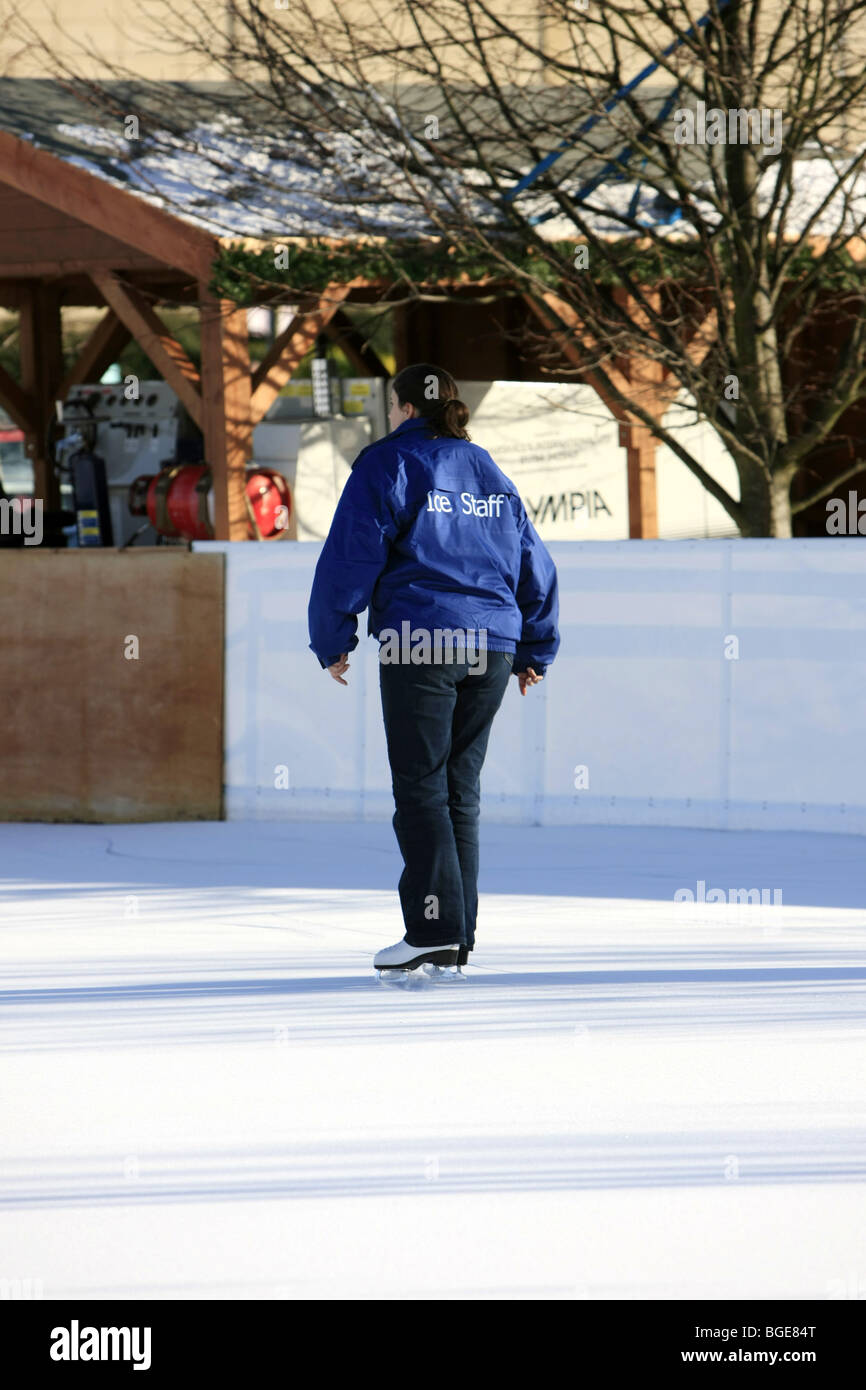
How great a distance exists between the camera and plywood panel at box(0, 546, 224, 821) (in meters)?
9.34

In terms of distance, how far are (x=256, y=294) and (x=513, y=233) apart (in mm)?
1791

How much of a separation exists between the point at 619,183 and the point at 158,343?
355 cm

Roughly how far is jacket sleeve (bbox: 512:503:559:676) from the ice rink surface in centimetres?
98

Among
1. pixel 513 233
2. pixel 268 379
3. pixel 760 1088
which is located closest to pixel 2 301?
pixel 268 379

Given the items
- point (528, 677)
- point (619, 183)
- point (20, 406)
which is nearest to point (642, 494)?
point (619, 183)

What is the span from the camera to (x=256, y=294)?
12.7m

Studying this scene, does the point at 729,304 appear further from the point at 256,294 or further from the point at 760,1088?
the point at 760,1088

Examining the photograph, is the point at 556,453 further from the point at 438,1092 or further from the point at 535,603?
the point at 438,1092

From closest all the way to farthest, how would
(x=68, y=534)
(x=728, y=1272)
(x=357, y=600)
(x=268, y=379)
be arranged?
(x=728, y=1272), (x=357, y=600), (x=268, y=379), (x=68, y=534)

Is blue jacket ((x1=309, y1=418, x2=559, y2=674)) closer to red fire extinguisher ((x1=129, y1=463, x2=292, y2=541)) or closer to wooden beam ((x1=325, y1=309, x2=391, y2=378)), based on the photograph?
red fire extinguisher ((x1=129, y1=463, x2=292, y2=541))

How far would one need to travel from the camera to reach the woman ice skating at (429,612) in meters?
5.31

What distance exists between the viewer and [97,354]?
58.4 ft

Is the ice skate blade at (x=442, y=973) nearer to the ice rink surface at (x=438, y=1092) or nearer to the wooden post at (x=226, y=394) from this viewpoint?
the ice rink surface at (x=438, y=1092)
